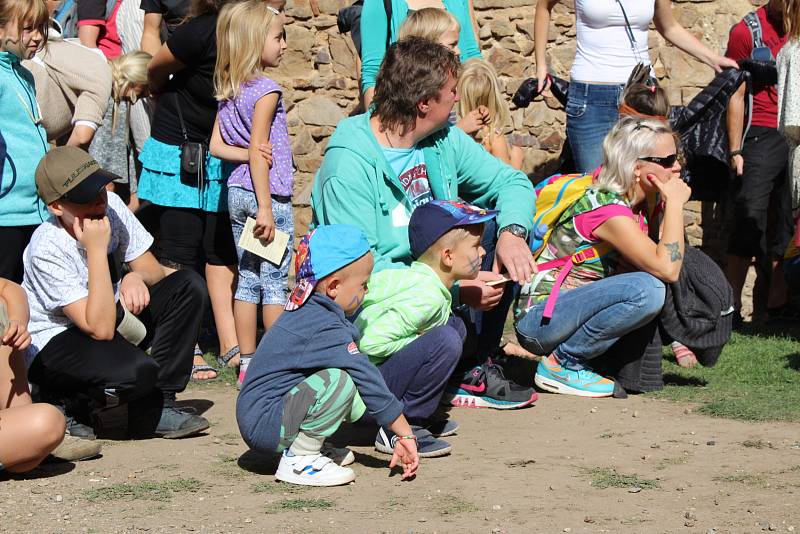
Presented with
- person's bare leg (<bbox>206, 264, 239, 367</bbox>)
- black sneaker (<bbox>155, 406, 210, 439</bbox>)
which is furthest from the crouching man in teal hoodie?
person's bare leg (<bbox>206, 264, 239, 367</bbox>)

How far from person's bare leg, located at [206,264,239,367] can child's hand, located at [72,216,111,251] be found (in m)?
2.03

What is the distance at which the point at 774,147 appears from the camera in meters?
7.33

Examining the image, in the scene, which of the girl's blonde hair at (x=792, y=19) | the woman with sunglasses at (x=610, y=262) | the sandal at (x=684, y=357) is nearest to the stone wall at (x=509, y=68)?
the girl's blonde hair at (x=792, y=19)

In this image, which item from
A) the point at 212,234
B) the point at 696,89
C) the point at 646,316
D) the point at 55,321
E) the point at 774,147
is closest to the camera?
the point at 55,321

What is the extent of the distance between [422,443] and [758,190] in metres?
3.79

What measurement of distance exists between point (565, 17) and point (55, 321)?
16.1ft

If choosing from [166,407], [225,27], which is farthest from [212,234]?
[166,407]

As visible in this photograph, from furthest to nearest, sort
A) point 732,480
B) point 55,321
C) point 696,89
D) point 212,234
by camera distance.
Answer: point 696,89 → point 212,234 → point 55,321 → point 732,480

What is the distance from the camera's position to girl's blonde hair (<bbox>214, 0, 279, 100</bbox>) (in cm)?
584

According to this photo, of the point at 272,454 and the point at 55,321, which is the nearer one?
the point at 272,454

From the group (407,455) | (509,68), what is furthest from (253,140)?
(509,68)

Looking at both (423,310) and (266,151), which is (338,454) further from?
(266,151)

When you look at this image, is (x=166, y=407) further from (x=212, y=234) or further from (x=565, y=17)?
(x=565, y=17)

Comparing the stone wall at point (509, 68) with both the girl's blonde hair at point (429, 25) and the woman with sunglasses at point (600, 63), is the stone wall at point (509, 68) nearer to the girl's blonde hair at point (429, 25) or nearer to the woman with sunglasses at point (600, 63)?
the woman with sunglasses at point (600, 63)
